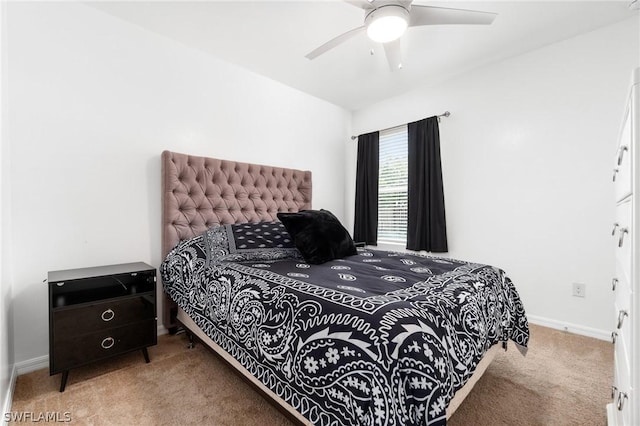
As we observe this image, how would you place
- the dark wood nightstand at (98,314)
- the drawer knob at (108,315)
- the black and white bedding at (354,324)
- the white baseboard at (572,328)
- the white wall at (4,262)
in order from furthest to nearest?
the white baseboard at (572,328) < the drawer knob at (108,315) < the dark wood nightstand at (98,314) < the white wall at (4,262) < the black and white bedding at (354,324)

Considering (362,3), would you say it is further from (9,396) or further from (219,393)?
(9,396)

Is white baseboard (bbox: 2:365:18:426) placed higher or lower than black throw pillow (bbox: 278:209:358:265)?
lower

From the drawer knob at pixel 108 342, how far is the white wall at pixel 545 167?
3204 millimetres

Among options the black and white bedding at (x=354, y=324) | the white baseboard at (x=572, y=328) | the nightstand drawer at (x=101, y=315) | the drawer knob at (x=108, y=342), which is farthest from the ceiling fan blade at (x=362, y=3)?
the white baseboard at (x=572, y=328)

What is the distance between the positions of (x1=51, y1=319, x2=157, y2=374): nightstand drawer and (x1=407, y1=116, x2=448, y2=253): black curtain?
2.79 metres

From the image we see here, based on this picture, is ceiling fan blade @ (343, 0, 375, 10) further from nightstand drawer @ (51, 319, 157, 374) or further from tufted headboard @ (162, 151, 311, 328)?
nightstand drawer @ (51, 319, 157, 374)

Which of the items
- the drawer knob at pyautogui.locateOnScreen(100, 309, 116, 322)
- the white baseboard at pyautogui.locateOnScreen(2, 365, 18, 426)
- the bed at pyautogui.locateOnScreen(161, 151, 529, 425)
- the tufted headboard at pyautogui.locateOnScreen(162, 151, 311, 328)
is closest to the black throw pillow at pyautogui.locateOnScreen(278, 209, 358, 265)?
the bed at pyautogui.locateOnScreen(161, 151, 529, 425)

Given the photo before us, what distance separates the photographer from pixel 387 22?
179cm

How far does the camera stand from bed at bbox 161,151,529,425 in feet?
3.09

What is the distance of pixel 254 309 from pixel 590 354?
250 cm

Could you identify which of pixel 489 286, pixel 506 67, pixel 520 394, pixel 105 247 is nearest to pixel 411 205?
pixel 506 67

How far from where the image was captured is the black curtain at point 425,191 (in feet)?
10.7

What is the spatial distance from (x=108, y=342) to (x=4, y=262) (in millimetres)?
741

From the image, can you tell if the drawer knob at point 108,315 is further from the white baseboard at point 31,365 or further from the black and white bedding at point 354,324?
the white baseboard at point 31,365
